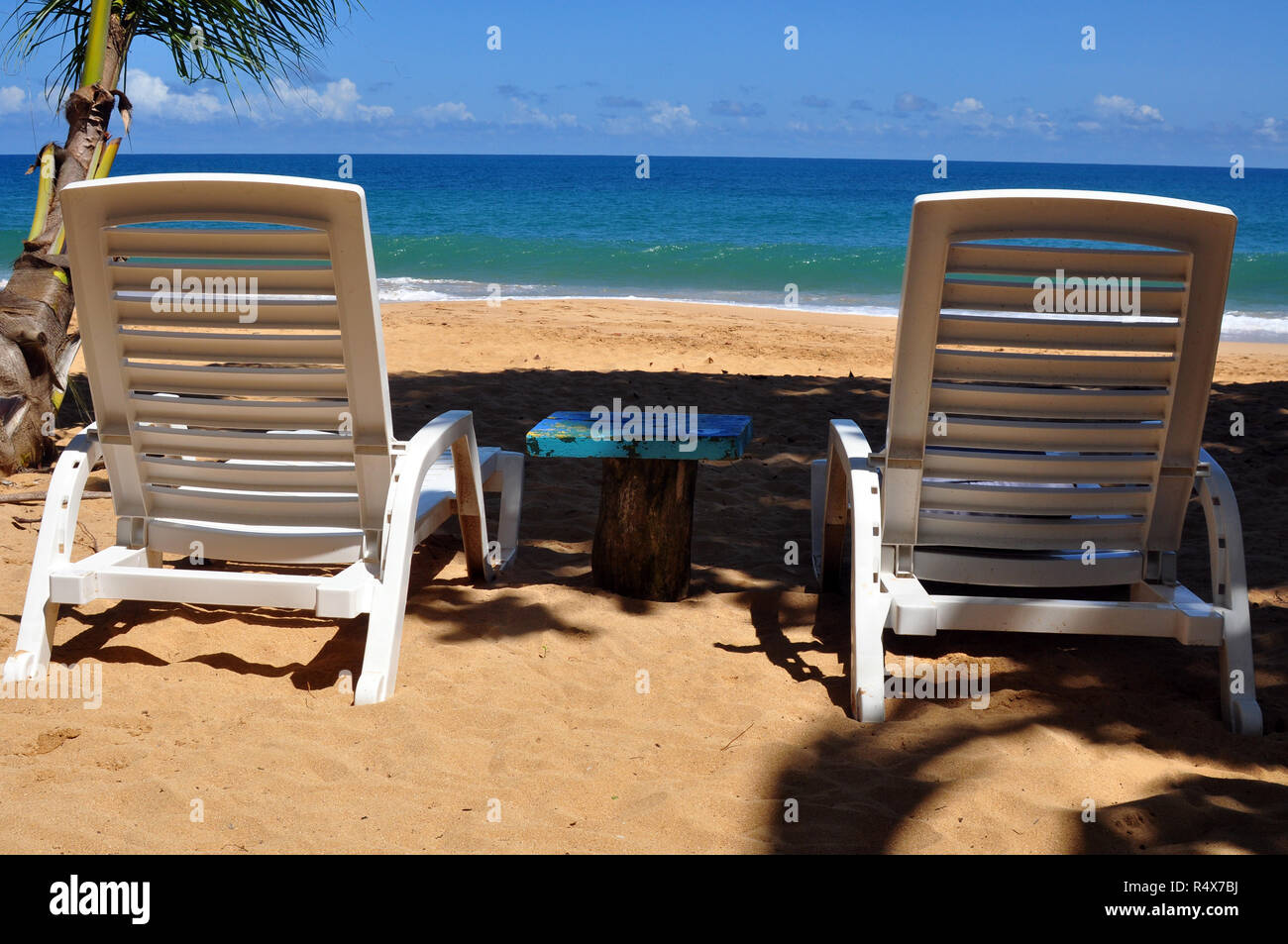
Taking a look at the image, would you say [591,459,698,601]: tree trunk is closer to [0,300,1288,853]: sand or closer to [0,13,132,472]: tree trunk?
[0,300,1288,853]: sand

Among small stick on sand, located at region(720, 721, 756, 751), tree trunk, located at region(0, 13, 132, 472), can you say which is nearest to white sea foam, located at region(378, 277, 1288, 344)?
tree trunk, located at region(0, 13, 132, 472)

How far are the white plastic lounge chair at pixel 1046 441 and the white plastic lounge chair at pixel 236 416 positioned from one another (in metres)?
1.37

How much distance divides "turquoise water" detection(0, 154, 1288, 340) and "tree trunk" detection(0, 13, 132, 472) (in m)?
12.2

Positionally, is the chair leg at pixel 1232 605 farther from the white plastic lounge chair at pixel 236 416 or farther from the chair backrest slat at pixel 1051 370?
the white plastic lounge chair at pixel 236 416

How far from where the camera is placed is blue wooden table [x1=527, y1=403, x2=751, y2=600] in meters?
3.33

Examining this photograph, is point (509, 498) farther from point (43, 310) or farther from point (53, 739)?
point (43, 310)

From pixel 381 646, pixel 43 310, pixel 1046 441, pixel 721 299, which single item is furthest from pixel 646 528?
pixel 721 299

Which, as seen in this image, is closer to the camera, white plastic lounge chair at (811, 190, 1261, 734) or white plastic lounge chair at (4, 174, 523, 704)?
white plastic lounge chair at (811, 190, 1261, 734)

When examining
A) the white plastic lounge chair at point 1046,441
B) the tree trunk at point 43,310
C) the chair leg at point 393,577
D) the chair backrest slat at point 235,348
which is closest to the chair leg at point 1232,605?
the white plastic lounge chair at point 1046,441

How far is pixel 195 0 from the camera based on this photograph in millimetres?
5664

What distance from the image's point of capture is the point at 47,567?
9.77ft

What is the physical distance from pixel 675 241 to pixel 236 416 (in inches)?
1005
